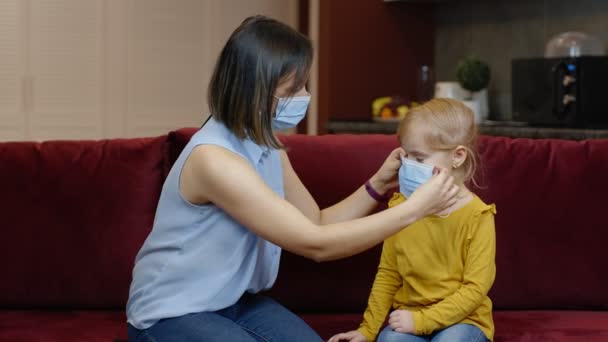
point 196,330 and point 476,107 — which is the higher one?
point 476,107

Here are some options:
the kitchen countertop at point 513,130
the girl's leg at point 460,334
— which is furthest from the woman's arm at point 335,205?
the kitchen countertop at point 513,130

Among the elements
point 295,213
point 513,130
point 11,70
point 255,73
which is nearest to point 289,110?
point 255,73

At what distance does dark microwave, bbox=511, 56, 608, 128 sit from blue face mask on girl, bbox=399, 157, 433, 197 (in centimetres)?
199

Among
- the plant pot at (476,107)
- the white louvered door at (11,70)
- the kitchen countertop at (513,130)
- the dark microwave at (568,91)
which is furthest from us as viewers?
the white louvered door at (11,70)

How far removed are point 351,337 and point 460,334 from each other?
233mm

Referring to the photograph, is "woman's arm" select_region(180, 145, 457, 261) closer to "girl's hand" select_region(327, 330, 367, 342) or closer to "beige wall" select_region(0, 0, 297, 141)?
"girl's hand" select_region(327, 330, 367, 342)

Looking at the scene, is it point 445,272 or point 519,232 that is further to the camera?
point 519,232

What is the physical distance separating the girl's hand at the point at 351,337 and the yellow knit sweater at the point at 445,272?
0.6 inches

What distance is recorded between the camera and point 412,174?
1.69m

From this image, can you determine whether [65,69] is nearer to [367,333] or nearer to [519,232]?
[519,232]

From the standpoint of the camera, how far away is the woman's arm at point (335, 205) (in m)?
1.92

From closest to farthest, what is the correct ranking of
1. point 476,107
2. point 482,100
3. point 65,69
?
point 476,107 → point 482,100 → point 65,69

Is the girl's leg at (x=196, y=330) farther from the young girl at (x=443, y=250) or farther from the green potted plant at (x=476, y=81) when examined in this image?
the green potted plant at (x=476, y=81)

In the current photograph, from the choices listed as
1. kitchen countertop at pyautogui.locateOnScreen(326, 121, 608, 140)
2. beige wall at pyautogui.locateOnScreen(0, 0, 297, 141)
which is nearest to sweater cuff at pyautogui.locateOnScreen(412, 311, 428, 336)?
kitchen countertop at pyautogui.locateOnScreen(326, 121, 608, 140)
